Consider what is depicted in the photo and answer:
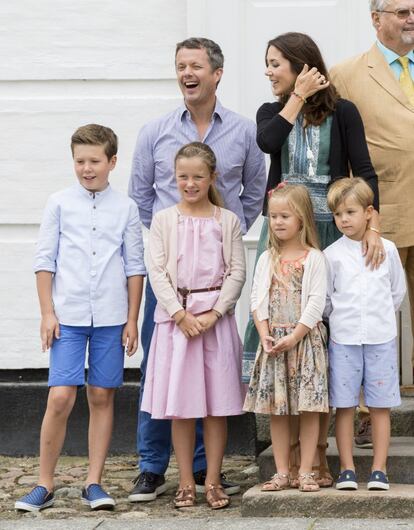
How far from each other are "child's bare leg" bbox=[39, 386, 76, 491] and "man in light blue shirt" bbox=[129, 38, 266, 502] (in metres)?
0.43

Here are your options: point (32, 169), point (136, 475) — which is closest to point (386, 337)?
point (136, 475)

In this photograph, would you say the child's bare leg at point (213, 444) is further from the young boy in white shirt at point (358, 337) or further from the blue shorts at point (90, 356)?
the young boy in white shirt at point (358, 337)

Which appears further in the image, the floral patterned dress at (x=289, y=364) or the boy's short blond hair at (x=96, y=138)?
the boy's short blond hair at (x=96, y=138)

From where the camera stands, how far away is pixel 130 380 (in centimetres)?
755

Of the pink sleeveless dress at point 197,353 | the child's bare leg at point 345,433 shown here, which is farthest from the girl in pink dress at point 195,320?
the child's bare leg at point 345,433

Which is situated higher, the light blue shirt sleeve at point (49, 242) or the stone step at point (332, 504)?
the light blue shirt sleeve at point (49, 242)

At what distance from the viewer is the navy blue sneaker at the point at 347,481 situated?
5.98m

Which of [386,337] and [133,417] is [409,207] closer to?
[386,337]

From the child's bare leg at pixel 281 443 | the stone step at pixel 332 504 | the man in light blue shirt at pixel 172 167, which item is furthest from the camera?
the man in light blue shirt at pixel 172 167

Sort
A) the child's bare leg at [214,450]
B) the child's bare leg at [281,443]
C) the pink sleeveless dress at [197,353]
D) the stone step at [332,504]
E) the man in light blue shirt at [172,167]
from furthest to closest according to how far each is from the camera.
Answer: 1. the man in light blue shirt at [172,167]
2. the child's bare leg at [214,450]
3. the pink sleeveless dress at [197,353]
4. the child's bare leg at [281,443]
5. the stone step at [332,504]

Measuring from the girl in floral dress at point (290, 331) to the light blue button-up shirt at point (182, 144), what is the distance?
0.54 metres

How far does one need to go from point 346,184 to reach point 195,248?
2.42 feet

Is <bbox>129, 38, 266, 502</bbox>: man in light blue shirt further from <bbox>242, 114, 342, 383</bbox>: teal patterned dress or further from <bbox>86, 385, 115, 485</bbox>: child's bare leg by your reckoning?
<bbox>242, 114, 342, 383</bbox>: teal patterned dress

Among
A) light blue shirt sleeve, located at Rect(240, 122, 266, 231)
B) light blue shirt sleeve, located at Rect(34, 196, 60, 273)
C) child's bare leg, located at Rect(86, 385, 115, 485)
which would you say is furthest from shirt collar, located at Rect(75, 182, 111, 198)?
child's bare leg, located at Rect(86, 385, 115, 485)
